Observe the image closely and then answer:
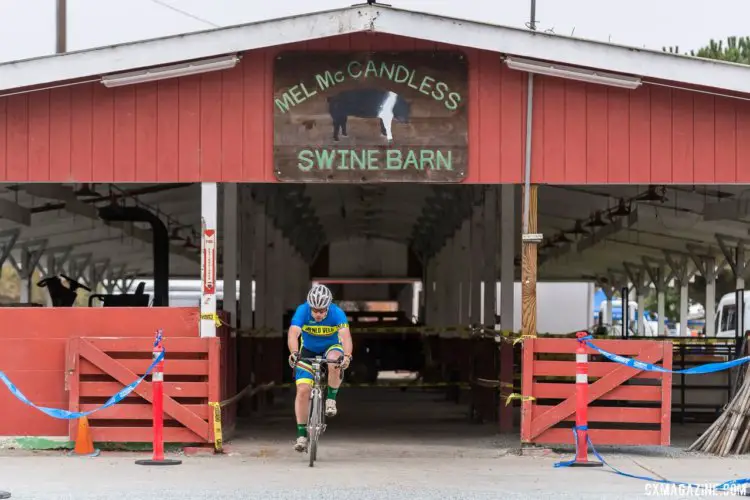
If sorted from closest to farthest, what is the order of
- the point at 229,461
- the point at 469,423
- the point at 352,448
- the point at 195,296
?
1. the point at 229,461
2. the point at 352,448
3. the point at 469,423
4. the point at 195,296

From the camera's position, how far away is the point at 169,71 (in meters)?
12.8

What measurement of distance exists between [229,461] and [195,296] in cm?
2871

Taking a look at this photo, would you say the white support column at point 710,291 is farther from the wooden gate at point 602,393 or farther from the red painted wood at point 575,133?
the red painted wood at point 575,133

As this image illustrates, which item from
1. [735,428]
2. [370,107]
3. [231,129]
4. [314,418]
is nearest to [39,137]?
[231,129]

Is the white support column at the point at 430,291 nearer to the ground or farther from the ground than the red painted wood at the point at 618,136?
nearer to the ground

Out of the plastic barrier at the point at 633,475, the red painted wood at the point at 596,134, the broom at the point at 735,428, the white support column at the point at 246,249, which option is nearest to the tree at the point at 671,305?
the white support column at the point at 246,249

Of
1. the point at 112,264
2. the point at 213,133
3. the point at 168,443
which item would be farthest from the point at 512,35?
the point at 112,264

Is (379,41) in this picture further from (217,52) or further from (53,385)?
(53,385)

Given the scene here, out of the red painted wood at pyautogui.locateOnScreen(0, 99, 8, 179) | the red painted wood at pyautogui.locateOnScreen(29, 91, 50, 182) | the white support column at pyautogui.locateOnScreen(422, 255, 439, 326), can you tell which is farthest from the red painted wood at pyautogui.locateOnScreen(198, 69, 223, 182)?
the white support column at pyautogui.locateOnScreen(422, 255, 439, 326)

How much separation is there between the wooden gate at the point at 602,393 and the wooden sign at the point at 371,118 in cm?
208

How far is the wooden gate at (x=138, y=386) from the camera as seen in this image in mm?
12727

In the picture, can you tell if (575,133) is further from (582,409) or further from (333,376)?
(333,376)

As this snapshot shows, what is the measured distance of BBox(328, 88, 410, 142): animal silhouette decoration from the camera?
42.7 feet

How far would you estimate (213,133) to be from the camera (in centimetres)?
1297
